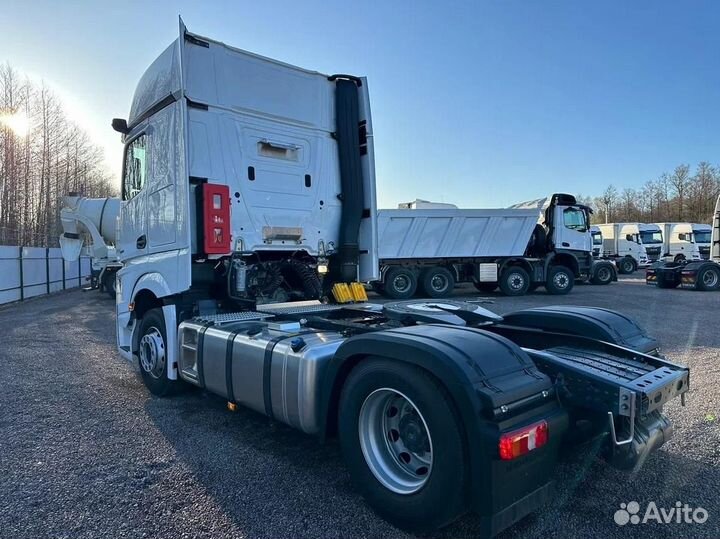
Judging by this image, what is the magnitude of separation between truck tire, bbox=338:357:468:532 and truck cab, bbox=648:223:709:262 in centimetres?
3678

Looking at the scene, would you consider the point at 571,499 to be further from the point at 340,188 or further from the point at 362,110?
the point at 362,110

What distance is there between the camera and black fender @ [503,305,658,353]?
3688 millimetres

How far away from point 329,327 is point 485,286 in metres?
16.8

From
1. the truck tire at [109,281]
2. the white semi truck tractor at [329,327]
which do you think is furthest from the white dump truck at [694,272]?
the truck tire at [109,281]

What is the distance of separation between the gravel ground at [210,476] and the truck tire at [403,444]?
22 cm

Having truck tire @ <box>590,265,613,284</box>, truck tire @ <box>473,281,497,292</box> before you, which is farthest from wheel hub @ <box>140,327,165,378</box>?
truck tire @ <box>590,265,613,284</box>

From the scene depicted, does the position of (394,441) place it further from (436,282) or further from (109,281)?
(109,281)

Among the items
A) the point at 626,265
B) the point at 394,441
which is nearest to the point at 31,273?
the point at 394,441

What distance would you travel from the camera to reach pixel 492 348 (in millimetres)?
2604

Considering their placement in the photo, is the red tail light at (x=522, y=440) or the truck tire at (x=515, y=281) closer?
the red tail light at (x=522, y=440)

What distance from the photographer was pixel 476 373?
93.2 inches

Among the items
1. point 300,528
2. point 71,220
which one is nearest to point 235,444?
point 300,528

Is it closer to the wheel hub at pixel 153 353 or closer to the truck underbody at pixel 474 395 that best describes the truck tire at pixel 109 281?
the wheel hub at pixel 153 353

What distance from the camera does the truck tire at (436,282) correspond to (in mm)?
18266
